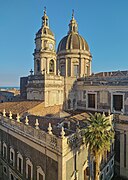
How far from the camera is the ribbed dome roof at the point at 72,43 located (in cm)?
3259

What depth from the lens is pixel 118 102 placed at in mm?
24203

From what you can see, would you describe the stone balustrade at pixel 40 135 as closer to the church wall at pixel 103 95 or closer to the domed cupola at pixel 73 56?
the church wall at pixel 103 95

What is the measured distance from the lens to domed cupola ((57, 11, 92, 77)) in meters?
32.0

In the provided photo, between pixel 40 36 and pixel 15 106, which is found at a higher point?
pixel 40 36

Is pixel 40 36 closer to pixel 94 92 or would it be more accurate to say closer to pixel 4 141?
pixel 94 92

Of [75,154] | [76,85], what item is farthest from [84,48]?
[75,154]

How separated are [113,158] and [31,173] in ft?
37.4

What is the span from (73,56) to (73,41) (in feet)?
10.9

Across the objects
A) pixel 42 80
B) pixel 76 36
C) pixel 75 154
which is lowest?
pixel 75 154

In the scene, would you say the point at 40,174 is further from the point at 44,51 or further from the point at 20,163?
the point at 44,51

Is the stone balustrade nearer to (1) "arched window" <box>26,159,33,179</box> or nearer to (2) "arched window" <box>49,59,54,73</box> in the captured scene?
(1) "arched window" <box>26,159,33,179</box>

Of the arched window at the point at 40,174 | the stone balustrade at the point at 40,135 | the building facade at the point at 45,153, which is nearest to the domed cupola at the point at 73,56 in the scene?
the building facade at the point at 45,153

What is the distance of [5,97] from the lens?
4412 centimetres

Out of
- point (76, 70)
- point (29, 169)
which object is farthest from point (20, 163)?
point (76, 70)
